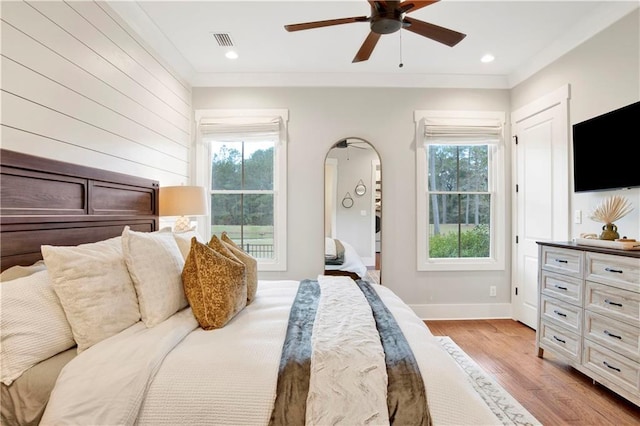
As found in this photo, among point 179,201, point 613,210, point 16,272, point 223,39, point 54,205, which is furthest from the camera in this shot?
point 223,39

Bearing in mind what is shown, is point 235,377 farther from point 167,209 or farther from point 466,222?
point 466,222

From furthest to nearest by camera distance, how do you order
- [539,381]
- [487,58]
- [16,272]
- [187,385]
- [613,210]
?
[487,58], [539,381], [613,210], [16,272], [187,385]

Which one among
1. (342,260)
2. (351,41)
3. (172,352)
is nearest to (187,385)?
(172,352)

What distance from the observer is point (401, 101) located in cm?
379

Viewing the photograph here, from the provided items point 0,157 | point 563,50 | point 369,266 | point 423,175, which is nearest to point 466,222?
point 423,175

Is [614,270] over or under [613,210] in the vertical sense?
under

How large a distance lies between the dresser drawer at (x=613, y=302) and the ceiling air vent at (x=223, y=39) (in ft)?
11.7

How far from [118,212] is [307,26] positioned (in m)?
1.85

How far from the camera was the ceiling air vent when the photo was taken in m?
2.91

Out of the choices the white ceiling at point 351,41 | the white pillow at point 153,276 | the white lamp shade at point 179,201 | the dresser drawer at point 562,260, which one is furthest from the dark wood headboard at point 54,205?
the dresser drawer at point 562,260

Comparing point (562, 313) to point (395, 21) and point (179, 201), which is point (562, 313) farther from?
point (179, 201)

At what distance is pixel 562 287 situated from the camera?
2.47 meters

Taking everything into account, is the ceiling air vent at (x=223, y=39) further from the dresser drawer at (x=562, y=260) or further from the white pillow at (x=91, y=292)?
the dresser drawer at (x=562, y=260)

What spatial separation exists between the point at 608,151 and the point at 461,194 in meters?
1.54
